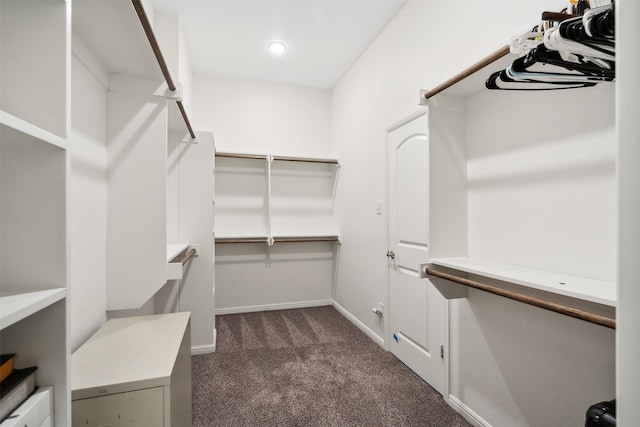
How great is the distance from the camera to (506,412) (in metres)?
1.50

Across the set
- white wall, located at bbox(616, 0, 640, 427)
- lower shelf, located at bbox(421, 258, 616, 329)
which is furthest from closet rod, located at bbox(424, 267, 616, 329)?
white wall, located at bbox(616, 0, 640, 427)

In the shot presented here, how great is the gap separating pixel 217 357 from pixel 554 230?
2.51 m

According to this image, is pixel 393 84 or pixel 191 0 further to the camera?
pixel 393 84

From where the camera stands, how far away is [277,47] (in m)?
2.94

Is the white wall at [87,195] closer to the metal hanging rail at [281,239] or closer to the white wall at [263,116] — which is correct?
the metal hanging rail at [281,239]

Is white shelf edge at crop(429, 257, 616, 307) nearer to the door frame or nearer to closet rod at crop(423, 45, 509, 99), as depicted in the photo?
the door frame

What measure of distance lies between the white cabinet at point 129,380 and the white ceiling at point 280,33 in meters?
2.45

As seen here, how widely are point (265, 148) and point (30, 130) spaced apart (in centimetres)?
318

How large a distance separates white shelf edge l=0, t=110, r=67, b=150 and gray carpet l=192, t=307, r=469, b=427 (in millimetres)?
1721

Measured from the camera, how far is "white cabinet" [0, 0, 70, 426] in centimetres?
66

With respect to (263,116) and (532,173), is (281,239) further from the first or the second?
(532,173)

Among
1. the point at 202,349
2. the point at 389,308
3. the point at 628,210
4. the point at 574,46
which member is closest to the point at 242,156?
the point at 202,349

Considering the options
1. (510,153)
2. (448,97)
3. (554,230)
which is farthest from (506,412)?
(448,97)

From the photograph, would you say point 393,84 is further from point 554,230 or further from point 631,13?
point 631,13
